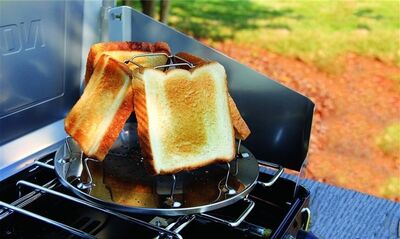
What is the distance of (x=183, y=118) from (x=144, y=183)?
0.46 ft

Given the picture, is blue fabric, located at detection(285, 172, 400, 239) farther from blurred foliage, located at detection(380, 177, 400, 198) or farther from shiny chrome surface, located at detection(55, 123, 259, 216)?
blurred foliage, located at detection(380, 177, 400, 198)

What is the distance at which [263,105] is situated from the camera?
120 cm

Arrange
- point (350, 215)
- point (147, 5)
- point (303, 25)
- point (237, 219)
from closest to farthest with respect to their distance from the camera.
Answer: point (237, 219)
point (350, 215)
point (147, 5)
point (303, 25)

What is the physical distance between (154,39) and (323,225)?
541 millimetres

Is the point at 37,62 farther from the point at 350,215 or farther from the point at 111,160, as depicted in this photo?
the point at 350,215

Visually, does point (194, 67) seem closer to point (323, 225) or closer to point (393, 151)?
point (323, 225)

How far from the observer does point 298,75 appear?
4.18 meters

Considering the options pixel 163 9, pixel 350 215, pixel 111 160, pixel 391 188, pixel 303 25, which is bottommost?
pixel 391 188

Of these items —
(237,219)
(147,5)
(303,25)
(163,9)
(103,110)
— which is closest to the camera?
(237,219)

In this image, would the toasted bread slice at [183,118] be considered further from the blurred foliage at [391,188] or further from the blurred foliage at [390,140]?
the blurred foliage at [390,140]

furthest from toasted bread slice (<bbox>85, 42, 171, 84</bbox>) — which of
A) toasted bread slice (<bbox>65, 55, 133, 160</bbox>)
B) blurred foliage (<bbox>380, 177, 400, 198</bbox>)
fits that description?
blurred foliage (<bbox>380, 177, 400, 198</bbox>)

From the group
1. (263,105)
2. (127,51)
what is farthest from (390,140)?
(127,51)

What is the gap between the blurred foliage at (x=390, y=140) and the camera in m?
3.52

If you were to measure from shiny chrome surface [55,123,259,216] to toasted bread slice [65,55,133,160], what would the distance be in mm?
38
